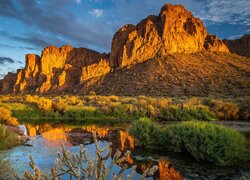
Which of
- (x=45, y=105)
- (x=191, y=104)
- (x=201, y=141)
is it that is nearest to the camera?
Result: (x=201, y=141)

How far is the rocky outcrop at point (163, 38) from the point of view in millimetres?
92000

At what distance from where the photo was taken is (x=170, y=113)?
27.8m

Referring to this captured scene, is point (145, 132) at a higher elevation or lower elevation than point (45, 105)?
lower

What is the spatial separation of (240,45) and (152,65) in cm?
6389

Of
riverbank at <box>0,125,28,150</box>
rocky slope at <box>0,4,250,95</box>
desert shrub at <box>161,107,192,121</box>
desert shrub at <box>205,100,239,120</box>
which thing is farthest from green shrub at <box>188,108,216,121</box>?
rocky slope at <box>0,4,250,95</box>

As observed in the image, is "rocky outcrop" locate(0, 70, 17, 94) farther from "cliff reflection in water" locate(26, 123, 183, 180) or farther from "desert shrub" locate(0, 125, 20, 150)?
"desert shrub" locate(0, 125, 20, 150)

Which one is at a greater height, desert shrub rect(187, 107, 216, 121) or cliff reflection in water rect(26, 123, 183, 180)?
desert shrub rect(187, 107, 216, 121)

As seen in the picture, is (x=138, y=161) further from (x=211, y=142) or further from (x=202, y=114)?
(x=202, y=114)

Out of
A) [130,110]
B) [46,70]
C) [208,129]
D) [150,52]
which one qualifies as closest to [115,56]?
[150,52]

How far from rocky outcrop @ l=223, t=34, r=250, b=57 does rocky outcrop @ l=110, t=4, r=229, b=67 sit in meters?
14.9

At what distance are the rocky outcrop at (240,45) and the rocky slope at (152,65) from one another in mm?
462

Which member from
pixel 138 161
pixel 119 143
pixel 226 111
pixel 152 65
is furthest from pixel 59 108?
pixel 152 65

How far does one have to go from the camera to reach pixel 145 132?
13844mm

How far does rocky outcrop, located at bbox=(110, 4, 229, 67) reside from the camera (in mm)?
92000
